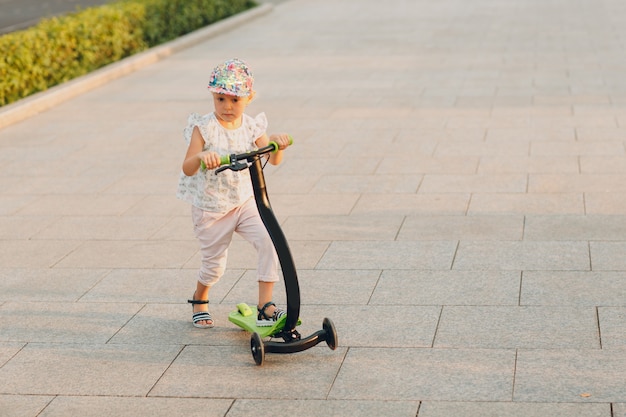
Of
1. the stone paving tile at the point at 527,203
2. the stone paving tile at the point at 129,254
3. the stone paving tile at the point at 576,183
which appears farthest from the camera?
the stone paving tile at the point at 576,183

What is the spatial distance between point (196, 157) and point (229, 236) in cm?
60

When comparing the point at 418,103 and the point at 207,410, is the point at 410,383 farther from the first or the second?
the point at 418,103

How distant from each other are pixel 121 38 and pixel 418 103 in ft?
→ 22.7

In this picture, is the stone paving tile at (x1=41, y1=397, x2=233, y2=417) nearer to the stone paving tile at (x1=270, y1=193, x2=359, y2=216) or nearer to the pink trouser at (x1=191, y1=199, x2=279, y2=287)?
the pink trouser at (x1=191, y1=199, x2=279, y2=287)

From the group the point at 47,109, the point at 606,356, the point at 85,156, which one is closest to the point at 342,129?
the point at 85,156

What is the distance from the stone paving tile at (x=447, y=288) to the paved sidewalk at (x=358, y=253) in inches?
0.7

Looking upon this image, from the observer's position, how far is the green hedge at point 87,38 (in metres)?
14.0

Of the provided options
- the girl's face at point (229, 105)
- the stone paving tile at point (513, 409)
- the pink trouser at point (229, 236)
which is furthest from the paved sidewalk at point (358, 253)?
the girl's face at point (229, 105)

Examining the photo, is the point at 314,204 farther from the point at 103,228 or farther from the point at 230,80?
the point at 230,80

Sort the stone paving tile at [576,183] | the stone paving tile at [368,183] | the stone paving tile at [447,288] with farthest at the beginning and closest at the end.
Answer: the stone paving tile at [368,183] → the stone paving tile at [576,183] → the stone paving tile at [447,288]

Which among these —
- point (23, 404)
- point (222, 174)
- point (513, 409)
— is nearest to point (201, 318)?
point (222, 174)

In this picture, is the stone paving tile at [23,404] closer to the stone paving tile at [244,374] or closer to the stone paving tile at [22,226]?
the stone paving tile at [244,374]

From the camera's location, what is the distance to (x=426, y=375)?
511 centimetres

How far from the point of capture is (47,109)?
13.6 m
